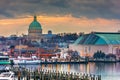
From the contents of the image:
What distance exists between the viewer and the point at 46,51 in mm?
103875

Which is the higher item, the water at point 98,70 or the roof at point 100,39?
the roof at point 100,39

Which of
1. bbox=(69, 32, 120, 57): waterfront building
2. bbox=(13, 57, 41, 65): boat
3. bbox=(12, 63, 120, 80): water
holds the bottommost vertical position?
bbox=(12, 63, 120, 80): water

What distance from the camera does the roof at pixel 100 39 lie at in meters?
98.8

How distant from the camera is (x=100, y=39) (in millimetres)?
99688

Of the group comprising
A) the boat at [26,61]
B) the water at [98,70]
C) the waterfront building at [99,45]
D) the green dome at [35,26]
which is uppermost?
the green dome at [35,26]

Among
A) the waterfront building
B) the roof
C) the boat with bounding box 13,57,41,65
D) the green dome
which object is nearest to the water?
the boat with bounding box 13,57,41,65

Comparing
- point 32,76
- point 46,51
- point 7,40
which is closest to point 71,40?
point 7,40

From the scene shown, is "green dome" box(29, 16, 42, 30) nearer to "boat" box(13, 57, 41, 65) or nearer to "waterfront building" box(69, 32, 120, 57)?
"waterfront building" box(69, 32, 120, 57)

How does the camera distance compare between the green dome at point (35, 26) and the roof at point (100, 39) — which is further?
the green dome at point (35, 26)

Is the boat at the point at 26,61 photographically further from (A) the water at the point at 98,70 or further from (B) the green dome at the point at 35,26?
(B) the green dome at the point at 35,26

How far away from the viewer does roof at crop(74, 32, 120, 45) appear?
9875cm

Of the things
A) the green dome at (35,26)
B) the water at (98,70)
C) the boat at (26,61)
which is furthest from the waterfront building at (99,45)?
the water at (98,70)

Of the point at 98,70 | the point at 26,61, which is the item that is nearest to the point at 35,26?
the point at 26,61

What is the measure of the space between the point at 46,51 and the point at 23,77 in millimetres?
61317
